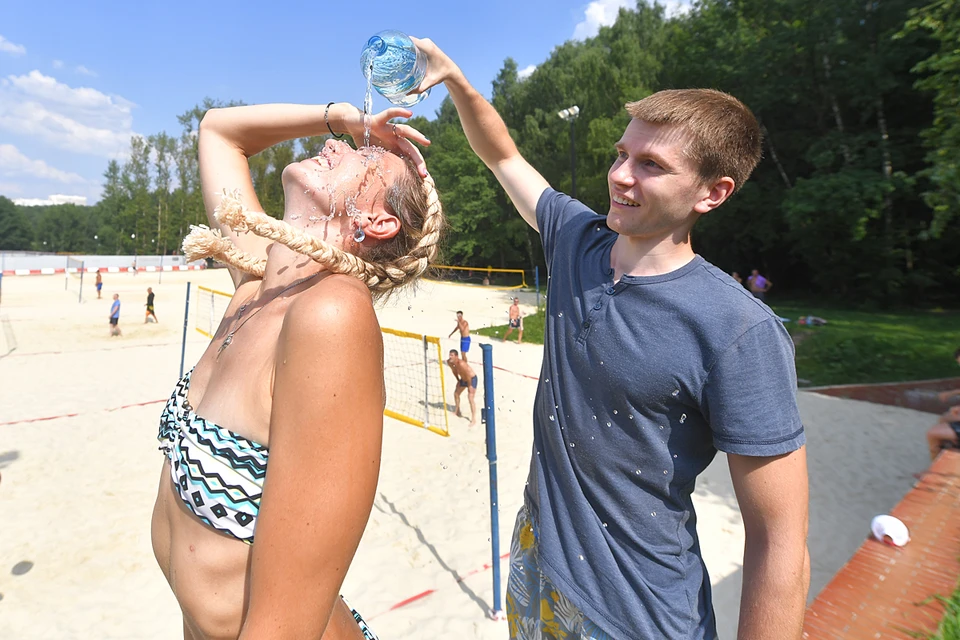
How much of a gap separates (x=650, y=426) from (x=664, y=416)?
0.15 feet

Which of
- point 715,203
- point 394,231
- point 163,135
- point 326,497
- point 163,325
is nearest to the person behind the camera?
point 326,497

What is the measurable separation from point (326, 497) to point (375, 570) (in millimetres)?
4249

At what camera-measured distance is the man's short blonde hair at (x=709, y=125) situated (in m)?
1.43

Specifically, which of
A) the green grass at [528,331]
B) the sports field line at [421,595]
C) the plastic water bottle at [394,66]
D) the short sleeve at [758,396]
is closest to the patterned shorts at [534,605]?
the short sleeve at [758,396]

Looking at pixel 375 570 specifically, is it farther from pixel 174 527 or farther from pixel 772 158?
pixel 772 158

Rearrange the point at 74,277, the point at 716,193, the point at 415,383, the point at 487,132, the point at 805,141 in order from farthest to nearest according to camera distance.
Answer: the point at 74,277 → the point at 805,141 → the point at 415,383 → the point at 487,132 → the point at 716,193

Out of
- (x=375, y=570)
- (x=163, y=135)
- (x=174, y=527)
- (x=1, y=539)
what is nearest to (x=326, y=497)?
(x=174, y=527)

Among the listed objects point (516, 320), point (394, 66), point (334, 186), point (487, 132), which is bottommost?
point (516, 320)

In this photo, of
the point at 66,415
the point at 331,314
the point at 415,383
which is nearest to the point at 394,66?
the point at 331,314

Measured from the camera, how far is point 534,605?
1703 mm

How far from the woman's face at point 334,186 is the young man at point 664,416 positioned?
2.14 ft

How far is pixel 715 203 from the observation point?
1528 mm

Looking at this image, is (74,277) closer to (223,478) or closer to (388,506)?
(388,506)

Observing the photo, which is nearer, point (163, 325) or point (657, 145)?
point (657, 145)
